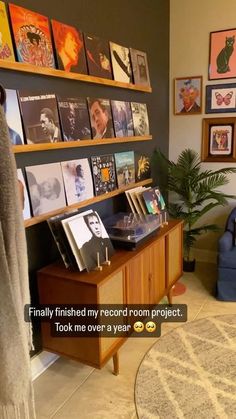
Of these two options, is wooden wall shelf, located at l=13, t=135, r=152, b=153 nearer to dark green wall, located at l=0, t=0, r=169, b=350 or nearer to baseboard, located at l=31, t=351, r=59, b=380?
dark green wall, located at l=0, t=0, r=169, b=350

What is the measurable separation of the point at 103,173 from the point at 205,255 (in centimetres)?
172

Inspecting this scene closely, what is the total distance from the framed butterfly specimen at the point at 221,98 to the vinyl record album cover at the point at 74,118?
1.55m

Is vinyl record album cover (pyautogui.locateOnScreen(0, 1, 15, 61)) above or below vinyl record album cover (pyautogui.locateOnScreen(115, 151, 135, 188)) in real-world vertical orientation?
above

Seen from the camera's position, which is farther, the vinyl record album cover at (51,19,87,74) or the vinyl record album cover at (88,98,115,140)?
the vinyl record album cover at (88,98,115,140)

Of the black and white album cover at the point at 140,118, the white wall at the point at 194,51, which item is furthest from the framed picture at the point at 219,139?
the black and white album cover at the point at 140,118

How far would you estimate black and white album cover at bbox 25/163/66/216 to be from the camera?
1735mm

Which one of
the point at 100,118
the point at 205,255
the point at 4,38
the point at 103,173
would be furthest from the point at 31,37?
the point at 205,255

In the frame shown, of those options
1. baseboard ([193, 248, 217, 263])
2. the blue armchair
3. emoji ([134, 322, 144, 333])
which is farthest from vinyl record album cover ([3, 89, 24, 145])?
baseboard ([193, 248, 217, 263])

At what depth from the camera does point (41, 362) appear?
6.44 ft

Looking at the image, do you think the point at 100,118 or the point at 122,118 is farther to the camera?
the point at 122,118

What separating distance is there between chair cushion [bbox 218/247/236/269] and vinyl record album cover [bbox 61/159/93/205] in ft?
3.88

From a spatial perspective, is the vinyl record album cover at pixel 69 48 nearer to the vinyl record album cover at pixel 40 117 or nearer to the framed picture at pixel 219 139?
the vinyl record album cover at pixel 40 117

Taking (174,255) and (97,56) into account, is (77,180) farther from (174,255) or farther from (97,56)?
(174,255)

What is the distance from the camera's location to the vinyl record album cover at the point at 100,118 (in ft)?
6.92
